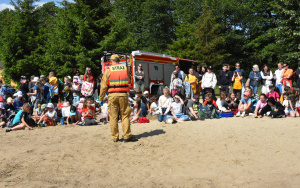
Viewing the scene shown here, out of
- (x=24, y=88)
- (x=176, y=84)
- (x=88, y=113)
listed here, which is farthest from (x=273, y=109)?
(x=24, y=88)

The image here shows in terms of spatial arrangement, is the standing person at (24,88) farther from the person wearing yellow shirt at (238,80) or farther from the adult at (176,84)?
the person wearing yellow shirt at (238,80)

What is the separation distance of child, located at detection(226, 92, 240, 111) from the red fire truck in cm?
484

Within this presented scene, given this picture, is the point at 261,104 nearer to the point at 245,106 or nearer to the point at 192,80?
the point at 245,106

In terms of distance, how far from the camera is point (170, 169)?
5.32 m

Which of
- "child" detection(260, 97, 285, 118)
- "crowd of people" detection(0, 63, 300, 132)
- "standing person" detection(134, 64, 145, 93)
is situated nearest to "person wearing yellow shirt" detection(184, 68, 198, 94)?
"crowd of people" detection(0, 63, 300, 132)

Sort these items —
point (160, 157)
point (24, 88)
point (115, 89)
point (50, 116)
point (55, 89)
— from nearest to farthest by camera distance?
point (160, 157)
point (115, 89)
point (50, 116)
point (55, 89)
point (24, 88)

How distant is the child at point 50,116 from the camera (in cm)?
986

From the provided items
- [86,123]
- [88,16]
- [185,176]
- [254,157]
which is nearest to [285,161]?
[254,157]

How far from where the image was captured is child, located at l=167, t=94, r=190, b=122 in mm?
9610

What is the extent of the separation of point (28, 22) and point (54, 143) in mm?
28579

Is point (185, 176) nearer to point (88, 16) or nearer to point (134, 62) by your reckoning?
point (134, 62)

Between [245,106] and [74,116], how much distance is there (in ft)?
19.1

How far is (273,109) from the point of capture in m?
9.85

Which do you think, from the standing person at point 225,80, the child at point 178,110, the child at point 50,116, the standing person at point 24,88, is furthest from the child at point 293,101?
the standing person at point 24,88
